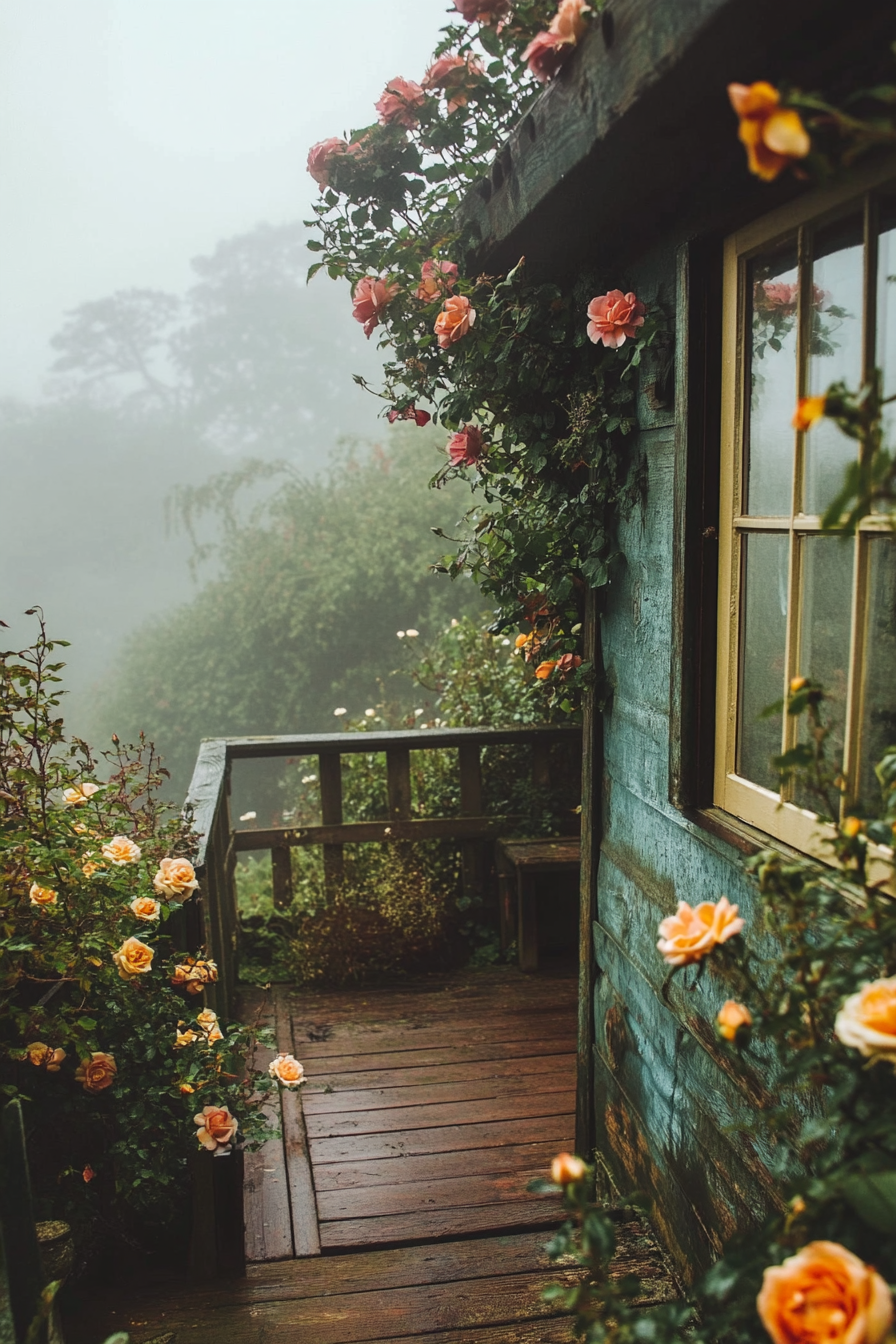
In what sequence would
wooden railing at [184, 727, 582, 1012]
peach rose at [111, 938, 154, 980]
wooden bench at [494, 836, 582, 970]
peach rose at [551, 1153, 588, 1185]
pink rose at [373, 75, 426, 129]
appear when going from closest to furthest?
peach rose at [551, 1153, 588, 1185] → peach rose at [111, 938, 154, 980] → pink rose at [373, 75, 426, 129] → wooden bench at [494, 836, 582, 970] → wooden railing at [184, 727, 582, 1012]

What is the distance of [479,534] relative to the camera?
8.36 feet

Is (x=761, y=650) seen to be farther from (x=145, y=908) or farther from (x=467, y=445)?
(x=145, y=908)

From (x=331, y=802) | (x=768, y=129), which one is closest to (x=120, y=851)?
(x=768, y=129)

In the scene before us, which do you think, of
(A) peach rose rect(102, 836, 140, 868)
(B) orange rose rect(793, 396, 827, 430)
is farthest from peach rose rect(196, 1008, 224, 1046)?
(B) orange rose rect(793, 396, 827, 430)

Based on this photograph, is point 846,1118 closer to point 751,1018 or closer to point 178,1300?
point 751,1018

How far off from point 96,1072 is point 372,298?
73.0 inches

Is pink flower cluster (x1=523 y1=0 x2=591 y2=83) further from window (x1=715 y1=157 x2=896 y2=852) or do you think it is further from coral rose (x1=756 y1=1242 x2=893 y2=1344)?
coral rose (x1=756 y1=1242 x2=893 y2=1344)

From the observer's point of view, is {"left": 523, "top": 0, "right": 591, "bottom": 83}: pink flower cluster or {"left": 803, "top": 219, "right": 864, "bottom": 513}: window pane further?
{"left": 523, "top": 0, "right": 591, "bottom": 83}: pink flower cluster

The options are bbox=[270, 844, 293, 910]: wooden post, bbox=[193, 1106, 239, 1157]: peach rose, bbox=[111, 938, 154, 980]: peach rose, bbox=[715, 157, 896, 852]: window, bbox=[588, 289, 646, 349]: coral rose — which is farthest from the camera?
bbox=[270, 844, 293, 910]: wooden post

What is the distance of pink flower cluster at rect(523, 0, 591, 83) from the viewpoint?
1529 mm

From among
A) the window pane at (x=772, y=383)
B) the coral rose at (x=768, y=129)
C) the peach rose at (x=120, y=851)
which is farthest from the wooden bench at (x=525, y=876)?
the coral rose at (x=768, y=129)

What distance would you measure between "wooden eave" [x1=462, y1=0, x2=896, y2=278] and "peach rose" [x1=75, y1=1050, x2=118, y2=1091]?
186 cm

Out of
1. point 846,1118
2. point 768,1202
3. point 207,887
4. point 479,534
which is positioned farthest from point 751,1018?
point 207,887

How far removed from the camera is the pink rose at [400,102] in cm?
232
